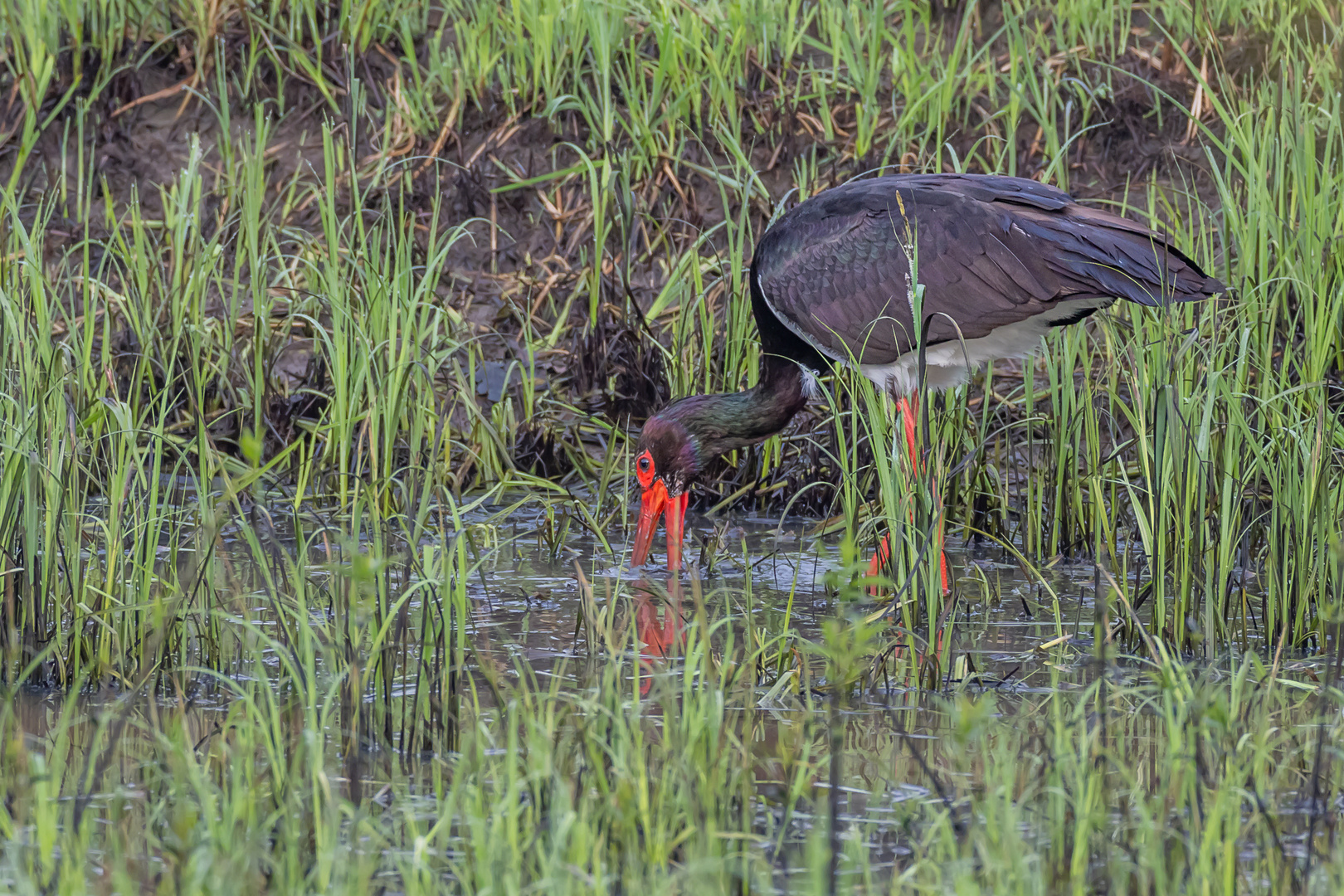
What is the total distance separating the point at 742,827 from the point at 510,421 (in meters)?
2.95

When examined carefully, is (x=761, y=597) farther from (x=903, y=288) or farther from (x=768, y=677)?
(x=903, y=288)

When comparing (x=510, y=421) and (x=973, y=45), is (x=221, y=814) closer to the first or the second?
(x=510, y=421)

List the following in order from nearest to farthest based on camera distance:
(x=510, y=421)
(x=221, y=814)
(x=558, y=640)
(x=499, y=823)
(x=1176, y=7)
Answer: (x=499, y=823)
(x=221, y=814)
(x=558, y=640)
(x=510, y=421)
(x=1176, y=7)

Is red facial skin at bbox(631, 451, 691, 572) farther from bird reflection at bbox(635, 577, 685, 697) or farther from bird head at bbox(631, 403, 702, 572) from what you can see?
bird reflection at bbox(635, 577, 685, 697)

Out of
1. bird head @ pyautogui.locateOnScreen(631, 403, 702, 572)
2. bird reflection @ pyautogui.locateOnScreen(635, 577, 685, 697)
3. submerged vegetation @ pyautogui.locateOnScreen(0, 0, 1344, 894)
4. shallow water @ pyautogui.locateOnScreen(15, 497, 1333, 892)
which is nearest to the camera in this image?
submerged vegetation @ pyautogui.locateOnScreen(0, 0, 1344, 894)

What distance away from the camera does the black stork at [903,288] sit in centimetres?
434

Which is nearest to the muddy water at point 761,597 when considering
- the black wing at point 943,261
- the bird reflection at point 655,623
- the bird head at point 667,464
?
the bird reflection at point 655,623

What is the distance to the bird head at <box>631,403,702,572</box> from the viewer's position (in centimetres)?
484

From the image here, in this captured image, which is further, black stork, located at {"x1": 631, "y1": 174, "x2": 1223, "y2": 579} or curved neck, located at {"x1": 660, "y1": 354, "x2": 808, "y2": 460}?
curved neck, located at {"x1": 660, "y1": 354, "x2": 808, "y2": 460}

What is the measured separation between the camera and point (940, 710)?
3.22 m

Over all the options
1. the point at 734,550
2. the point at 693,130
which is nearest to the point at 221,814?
the point at 734,550

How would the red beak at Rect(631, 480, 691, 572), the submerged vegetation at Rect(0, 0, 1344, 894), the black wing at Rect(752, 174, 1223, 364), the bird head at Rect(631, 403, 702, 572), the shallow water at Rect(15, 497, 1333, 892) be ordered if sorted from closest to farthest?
1. the submerged vegetation at Rect(0, 0, 1344, 894)
2. the shallow water at Rect(15, 497, 1333, 892)
3. the black wing at Rect(752, 174, 1223, 364)
4. the red beak at Rect(631, 480, 691, 572)
5. the bird head at Rect(631, 403, 702, 572)

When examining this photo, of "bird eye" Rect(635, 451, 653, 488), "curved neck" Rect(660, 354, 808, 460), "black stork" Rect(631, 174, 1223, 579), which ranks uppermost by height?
"black stork" Rect(631, 174, 1223, 579)

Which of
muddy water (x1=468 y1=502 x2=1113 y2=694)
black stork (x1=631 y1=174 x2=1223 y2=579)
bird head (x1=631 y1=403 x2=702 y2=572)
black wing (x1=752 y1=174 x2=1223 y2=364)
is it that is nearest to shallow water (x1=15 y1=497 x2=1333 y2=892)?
muddy water (x1=468 y1=502 x2=1113 y2=694)
